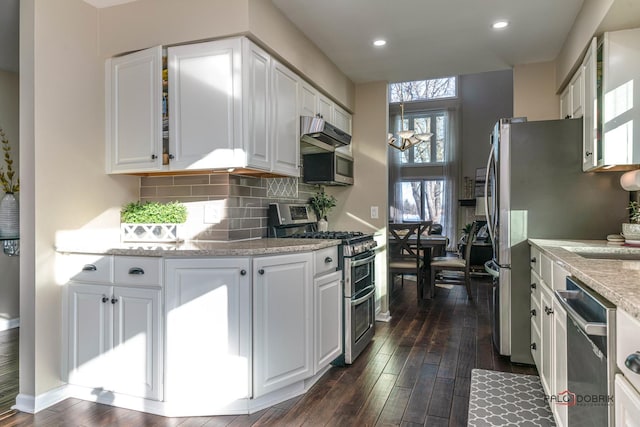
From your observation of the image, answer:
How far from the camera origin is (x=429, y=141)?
9.91 m

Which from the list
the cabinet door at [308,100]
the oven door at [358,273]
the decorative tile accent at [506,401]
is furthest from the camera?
the cabinet door at [308,100]

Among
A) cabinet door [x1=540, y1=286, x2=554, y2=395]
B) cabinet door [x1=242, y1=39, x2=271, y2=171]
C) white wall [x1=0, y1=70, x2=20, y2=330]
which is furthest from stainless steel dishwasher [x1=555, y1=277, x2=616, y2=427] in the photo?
white wall [x1=0, y1=70, x2=20, y2=330]

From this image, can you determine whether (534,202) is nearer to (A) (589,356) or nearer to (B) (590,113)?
A: (B) (590,113)

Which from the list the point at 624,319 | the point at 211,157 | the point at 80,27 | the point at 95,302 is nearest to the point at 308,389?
the point at 95,302

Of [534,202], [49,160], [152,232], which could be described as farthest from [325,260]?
[49,160]

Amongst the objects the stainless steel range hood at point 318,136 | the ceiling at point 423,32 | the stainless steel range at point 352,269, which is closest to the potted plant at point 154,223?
the stainless steel range at point 352,269

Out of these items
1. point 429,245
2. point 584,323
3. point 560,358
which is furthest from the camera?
point 429,245

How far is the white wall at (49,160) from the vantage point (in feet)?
7.45

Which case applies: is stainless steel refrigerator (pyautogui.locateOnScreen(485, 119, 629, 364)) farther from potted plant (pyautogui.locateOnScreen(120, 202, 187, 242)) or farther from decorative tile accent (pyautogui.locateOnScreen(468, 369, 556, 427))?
potted plant (pyautogui.locateOnScreen(120, 202, 187, 242))

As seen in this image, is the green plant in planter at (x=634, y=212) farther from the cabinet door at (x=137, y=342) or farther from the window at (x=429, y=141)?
the window at (x=429, y=141)

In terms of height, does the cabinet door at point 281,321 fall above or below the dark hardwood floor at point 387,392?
above

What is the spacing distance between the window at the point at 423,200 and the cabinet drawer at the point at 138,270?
8378 millimetres

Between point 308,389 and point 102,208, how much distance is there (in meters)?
1.79

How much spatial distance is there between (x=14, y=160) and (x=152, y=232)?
6.89 ft
